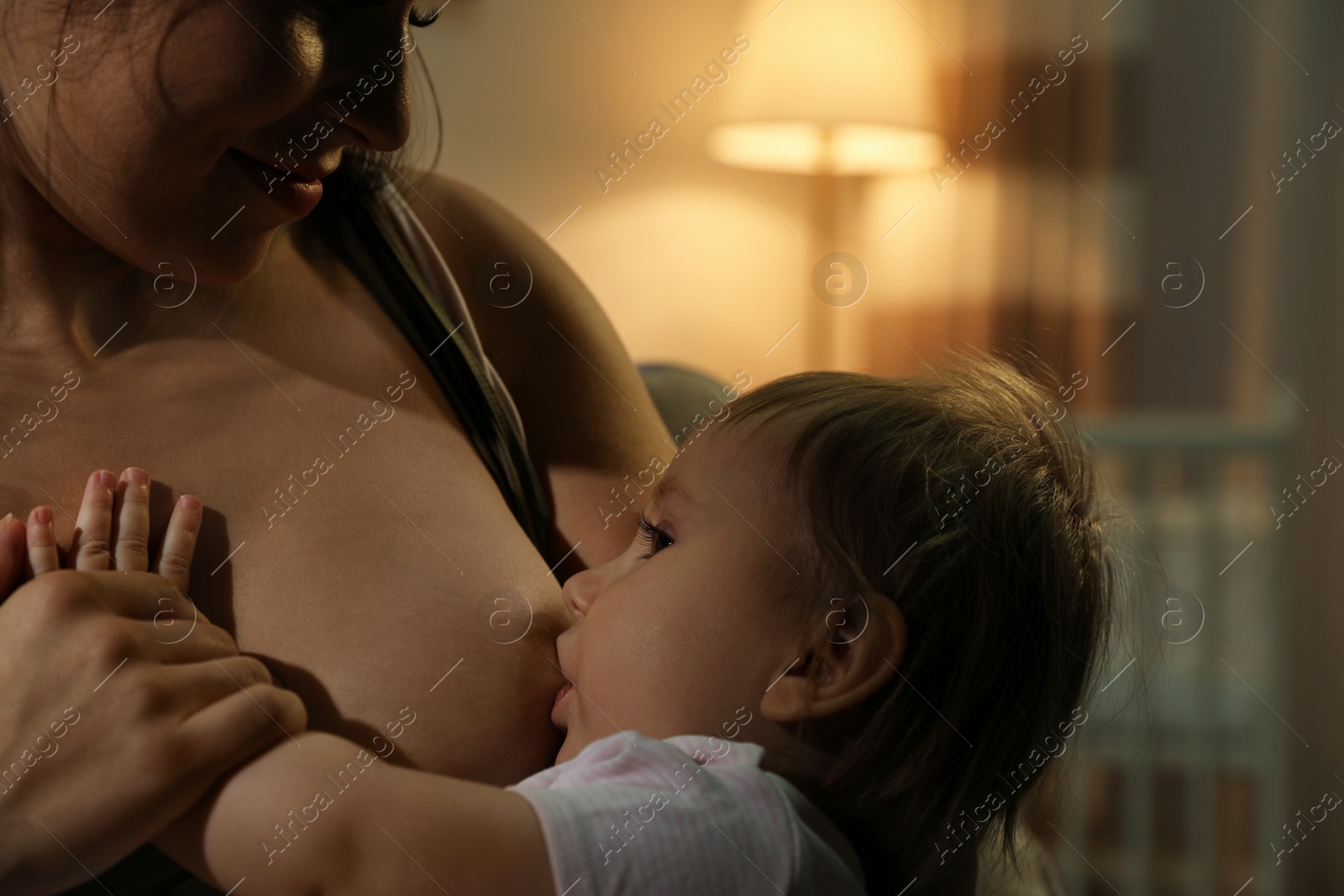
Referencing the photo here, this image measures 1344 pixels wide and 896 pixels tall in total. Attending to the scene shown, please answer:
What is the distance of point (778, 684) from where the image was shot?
23.0 inches

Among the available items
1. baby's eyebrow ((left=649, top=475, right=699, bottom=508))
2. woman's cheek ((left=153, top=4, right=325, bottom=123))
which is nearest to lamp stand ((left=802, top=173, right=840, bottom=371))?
baby's eyebrow ((left=649, top=475, right=699, bottom=508))

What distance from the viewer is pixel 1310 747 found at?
197 centimetres

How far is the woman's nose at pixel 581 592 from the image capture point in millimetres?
649

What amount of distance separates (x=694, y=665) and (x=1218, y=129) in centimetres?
212

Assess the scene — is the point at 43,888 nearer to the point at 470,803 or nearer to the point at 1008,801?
the point at 470,803

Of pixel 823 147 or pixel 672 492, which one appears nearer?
pixel 672 492

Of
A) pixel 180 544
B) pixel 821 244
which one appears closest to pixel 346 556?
pixel 180 544

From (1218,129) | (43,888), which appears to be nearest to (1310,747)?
(1218,129)

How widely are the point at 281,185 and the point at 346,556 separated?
0.23 m

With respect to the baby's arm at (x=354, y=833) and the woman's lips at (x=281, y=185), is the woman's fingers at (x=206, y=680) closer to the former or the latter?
the baby's arm at (x=354, y=833)

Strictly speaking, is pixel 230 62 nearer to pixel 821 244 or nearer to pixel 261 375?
pixel 261 375

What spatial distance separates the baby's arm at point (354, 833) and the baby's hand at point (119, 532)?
0.46 ft

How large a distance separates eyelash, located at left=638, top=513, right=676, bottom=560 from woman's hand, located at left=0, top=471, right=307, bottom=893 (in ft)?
0.80

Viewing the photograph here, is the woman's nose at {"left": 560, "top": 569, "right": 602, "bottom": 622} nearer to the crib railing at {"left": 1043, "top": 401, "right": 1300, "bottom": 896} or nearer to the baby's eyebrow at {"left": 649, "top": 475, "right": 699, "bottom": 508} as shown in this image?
the baby's eyebrow at {"left": 649, "top": 475, "right": 699, "bottom": 508}
